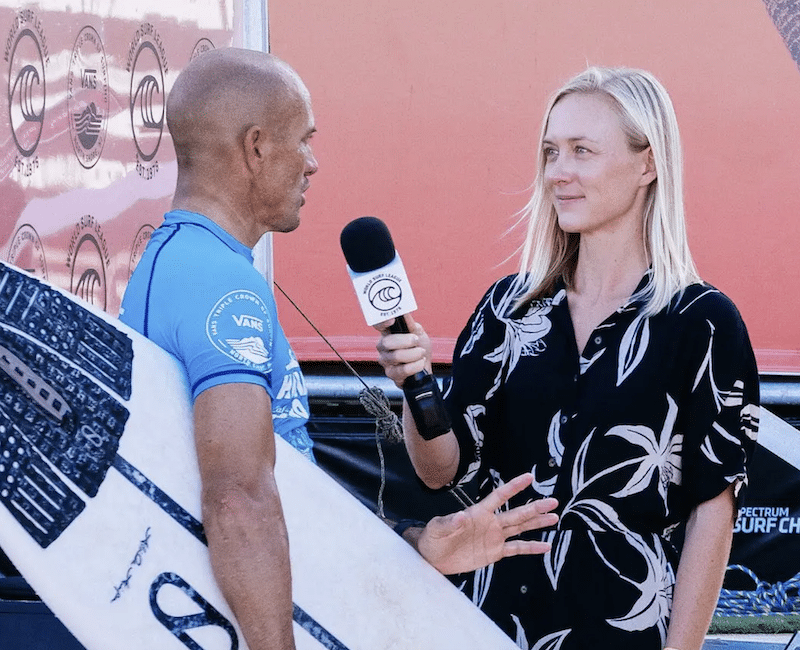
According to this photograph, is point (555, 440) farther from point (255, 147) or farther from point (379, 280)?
point (255, 147)

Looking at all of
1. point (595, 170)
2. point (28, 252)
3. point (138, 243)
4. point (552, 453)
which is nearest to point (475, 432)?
point (552, 453)

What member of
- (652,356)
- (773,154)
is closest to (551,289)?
(652,356)

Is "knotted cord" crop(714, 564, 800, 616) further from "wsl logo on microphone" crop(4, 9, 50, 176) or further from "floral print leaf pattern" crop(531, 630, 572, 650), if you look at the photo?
"wsl logo on microphone" crop(4, 9, 50, 176)

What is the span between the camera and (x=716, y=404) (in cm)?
178

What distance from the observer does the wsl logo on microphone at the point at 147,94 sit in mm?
2740

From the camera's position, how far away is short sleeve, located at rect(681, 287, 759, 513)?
69.7 inches

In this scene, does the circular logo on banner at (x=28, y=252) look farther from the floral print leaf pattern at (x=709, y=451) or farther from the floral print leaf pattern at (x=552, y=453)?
the floral print leaf pattern at (x=709, y=451)

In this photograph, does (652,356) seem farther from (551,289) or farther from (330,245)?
(330,245)

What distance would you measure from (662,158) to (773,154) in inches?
92.2

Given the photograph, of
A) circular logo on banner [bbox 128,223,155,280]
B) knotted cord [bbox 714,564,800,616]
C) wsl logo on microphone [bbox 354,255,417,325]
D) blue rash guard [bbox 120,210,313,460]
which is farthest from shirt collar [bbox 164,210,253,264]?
knotted cord [bbox 714,564,800,616]

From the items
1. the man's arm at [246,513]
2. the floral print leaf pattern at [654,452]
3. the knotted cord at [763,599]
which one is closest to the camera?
the man's arm at [246,513]

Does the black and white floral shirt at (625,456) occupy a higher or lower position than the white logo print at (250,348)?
lower

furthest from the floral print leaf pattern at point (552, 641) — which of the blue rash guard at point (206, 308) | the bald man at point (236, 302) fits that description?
the blue rash guard at point (206, 308)

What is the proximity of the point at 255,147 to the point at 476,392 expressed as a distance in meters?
0.62
